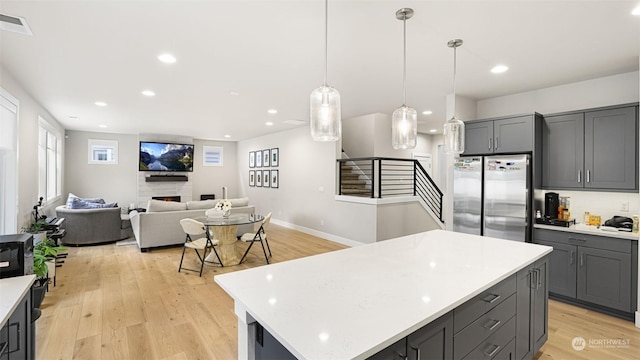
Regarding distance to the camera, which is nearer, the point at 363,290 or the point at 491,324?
→ the point at 363,290

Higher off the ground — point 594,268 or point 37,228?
point 37,228

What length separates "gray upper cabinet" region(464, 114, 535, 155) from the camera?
3689 mm

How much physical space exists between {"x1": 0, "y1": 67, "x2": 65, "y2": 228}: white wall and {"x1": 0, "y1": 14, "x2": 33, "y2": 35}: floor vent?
53.9 inches

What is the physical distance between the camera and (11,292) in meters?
1.60

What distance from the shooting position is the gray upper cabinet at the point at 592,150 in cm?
318

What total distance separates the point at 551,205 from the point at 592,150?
765 millimetres

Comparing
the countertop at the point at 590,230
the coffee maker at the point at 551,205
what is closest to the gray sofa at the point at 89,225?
the countertop at the point at 590,230

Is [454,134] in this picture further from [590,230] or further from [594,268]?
[594,268]

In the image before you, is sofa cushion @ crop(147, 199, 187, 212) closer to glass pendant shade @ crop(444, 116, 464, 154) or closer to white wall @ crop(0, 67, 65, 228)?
white wall @ crop(0, 67, 65, 228)

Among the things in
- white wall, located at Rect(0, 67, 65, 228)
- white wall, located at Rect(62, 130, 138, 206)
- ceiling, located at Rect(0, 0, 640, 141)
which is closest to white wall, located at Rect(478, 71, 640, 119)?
ceiling, located at Rect(0, 0, 640, 141)

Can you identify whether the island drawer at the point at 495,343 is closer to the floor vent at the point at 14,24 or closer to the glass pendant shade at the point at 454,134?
the glass pendant shade at the point at 454,134

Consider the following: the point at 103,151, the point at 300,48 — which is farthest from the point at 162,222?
the point at 103,151

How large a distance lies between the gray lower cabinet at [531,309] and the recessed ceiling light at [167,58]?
142 inches

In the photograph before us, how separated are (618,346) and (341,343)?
10.2 ft
